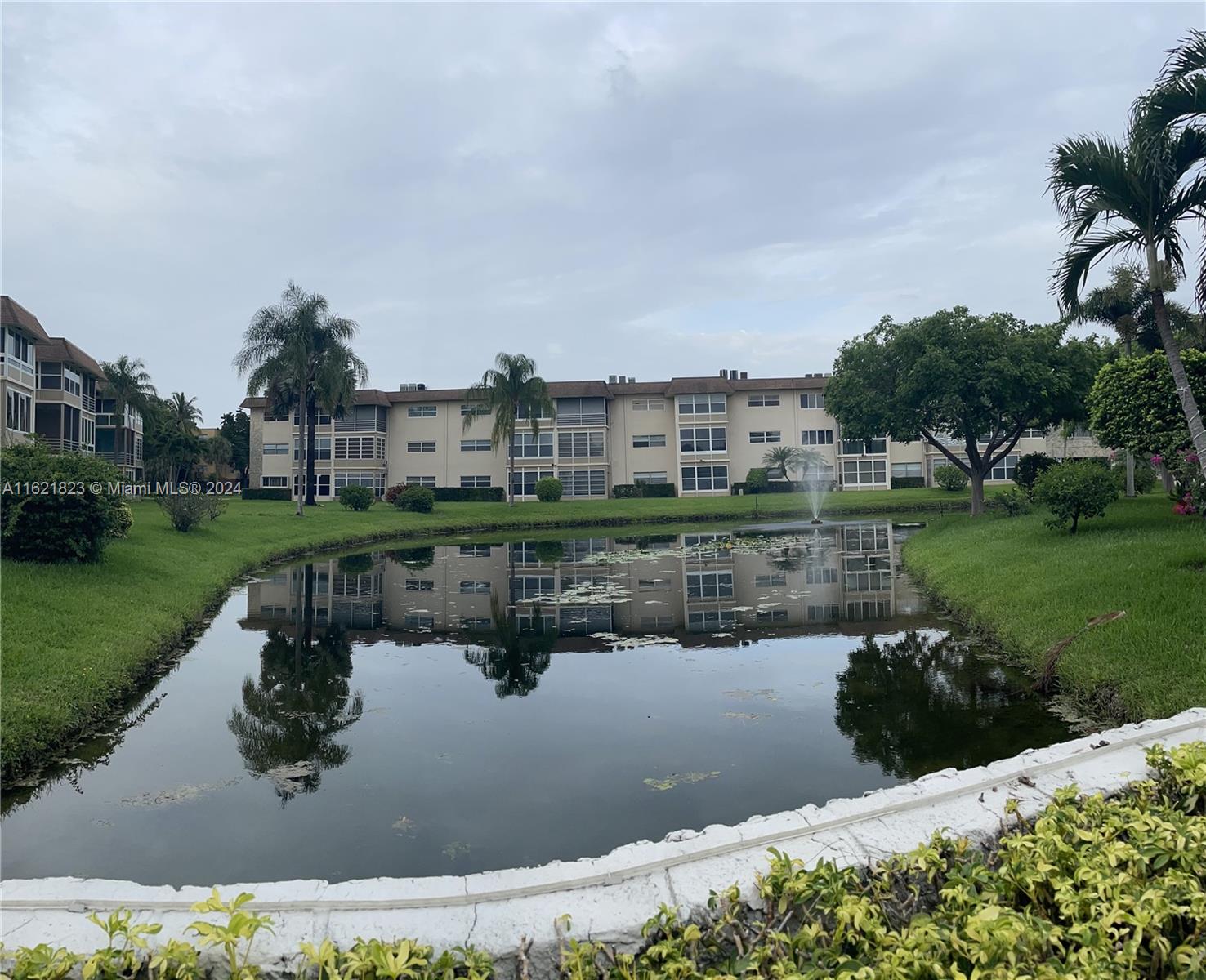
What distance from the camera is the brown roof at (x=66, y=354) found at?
A: 152ft

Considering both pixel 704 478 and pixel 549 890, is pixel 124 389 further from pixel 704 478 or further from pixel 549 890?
pixel 549 890

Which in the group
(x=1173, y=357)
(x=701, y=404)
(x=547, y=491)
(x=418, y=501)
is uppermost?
(x=701, y=404)

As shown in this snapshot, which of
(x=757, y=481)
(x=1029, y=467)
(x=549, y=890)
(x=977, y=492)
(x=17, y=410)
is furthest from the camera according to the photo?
(x=757, y=481)

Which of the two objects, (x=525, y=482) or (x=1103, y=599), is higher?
(x=525, y=482)

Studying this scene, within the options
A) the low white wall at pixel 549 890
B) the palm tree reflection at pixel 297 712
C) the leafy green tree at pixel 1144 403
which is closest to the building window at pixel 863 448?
the leafy green tree at pixel 1144 403

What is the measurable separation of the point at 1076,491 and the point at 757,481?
4344cm

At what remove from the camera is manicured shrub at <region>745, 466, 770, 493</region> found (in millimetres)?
61031

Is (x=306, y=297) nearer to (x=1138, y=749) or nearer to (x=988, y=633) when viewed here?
(x=988, y=633)

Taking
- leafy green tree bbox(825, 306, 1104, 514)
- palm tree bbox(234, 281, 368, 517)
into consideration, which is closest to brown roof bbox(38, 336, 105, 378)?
palm tree bbox(234, 281, 368, 517)

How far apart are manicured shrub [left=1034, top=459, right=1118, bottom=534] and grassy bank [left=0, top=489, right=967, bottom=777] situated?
17.1 metres

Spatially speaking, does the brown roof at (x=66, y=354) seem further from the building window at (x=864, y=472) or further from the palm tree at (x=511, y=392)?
the building window at (x=864, y=472)

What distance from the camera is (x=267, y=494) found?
2425 inches

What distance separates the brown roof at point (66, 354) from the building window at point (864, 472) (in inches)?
1979

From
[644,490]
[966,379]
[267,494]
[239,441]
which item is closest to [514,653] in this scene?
[966,379]
